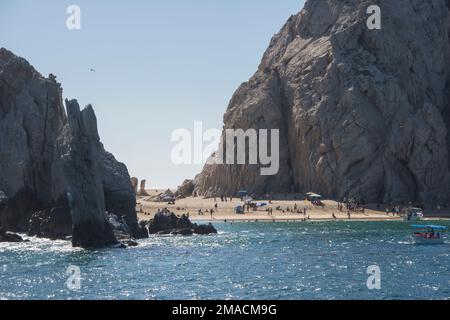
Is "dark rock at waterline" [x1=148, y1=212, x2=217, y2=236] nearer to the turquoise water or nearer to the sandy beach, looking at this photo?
the turquoise water

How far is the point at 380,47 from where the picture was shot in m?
136

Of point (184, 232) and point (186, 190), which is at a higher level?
point (186, 190)

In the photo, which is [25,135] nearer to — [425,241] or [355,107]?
[425,241]

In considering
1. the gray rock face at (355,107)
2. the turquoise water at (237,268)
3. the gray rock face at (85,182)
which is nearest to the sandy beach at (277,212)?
the gray rock face at (355,107)

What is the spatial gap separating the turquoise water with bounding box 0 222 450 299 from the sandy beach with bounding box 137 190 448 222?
94.1 ft

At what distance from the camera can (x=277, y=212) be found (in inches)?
4926

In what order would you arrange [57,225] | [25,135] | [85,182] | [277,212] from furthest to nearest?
[277,212] → [25,135] → [57,225] → [85,182]

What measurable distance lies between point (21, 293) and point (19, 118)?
189 feet

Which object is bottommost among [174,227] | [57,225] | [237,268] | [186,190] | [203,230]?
[237,268]

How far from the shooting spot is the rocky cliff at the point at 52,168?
3014 inches

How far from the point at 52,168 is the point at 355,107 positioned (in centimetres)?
6091

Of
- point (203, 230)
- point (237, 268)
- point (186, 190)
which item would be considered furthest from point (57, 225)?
point (186, 190)
